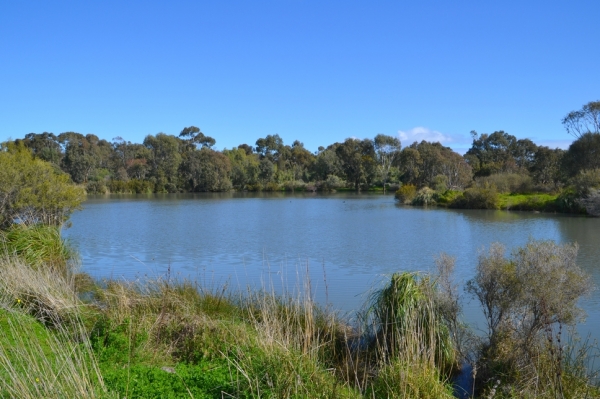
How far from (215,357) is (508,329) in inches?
143

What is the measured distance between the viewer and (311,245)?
67.4 ft

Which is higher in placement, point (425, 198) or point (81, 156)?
point (81, 156)

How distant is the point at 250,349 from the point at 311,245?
47.2 feet

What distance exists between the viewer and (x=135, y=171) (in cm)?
8556

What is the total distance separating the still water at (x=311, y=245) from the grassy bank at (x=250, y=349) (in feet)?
3.86

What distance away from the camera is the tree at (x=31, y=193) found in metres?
15.0

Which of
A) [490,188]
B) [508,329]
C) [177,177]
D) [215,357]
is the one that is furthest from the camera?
[177,177]

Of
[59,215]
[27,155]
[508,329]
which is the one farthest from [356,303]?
[27,155]

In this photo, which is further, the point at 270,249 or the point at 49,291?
the point at 270,249

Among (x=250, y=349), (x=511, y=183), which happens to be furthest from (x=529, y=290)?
(x=511, y=183)

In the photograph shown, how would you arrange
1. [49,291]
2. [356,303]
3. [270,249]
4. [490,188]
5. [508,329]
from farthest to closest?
[490,188], [270,249], [356,303], [49,291], [508,329]

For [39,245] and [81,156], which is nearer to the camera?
[39,245]

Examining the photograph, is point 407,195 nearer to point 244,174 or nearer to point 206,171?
point 206,171

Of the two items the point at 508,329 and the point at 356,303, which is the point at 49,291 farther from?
the point at 508,329
